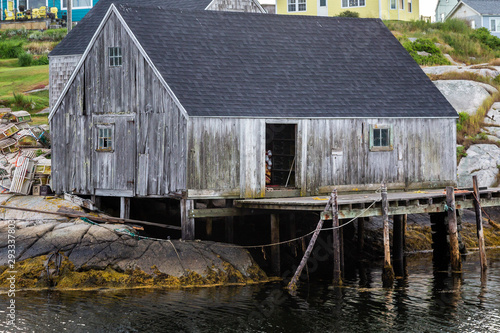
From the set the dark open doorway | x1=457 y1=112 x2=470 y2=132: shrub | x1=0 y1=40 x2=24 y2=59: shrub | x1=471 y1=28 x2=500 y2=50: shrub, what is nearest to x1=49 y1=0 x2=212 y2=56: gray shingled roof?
the dark open doorway

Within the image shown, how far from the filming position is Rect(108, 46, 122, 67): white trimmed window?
26156 mm

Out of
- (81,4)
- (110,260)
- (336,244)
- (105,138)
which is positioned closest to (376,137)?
(336,244)

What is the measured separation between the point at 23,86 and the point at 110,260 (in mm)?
29767

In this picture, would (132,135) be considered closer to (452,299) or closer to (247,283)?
(247,283)

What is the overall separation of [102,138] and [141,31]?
4.04 m

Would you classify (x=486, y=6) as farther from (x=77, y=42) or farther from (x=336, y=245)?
(x=336, y=245)

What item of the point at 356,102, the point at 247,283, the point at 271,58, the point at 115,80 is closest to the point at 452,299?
the point at 247,283

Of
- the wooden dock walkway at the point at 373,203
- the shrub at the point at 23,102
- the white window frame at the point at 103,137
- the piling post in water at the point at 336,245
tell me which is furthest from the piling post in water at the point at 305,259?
the shrub at the point at 23,102

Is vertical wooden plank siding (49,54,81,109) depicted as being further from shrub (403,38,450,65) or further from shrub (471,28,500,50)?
shrub (471,28,500,50)

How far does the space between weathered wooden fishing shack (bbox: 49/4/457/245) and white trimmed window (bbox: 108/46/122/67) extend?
0.11 ft

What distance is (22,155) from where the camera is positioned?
31.7m

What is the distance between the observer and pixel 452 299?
2186 centimetres

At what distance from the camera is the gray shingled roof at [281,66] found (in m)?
25.9

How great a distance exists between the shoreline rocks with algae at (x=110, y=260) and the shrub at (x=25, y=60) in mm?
35772
